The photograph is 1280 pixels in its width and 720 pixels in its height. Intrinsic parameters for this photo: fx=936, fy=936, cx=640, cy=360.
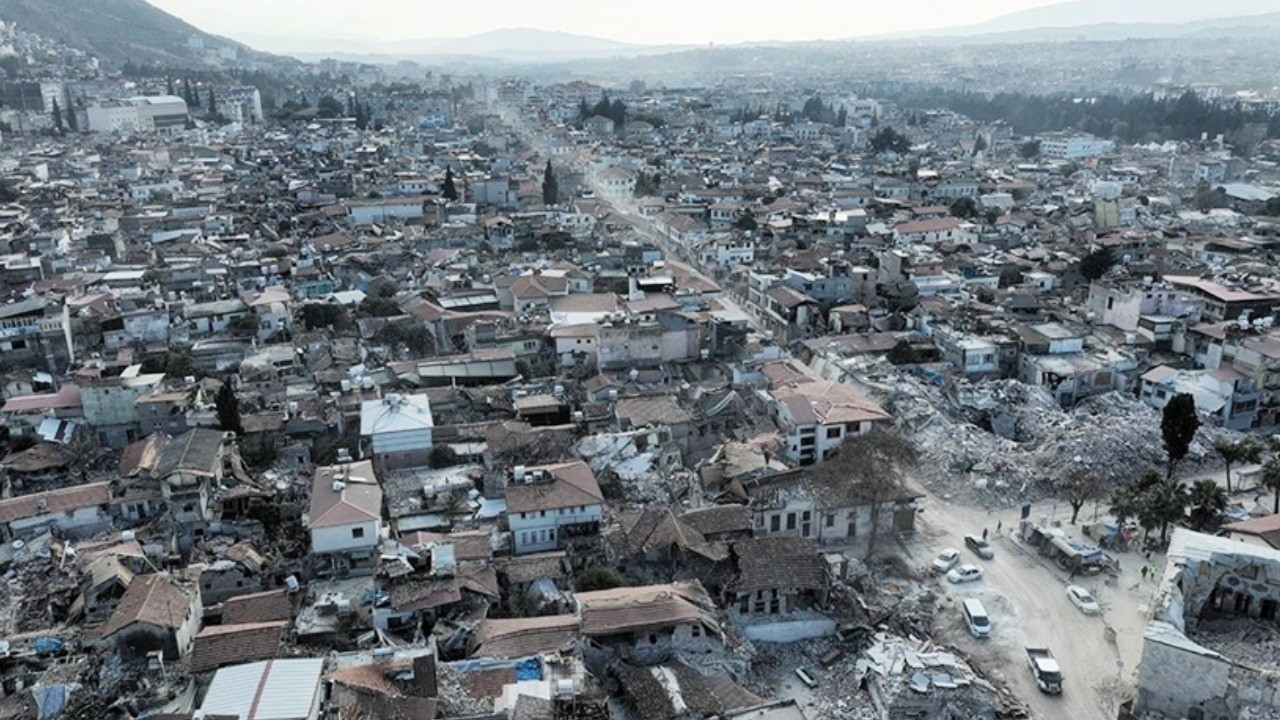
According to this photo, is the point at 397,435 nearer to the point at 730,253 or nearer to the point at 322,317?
the point at 322,317

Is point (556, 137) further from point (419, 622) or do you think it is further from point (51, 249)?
point (419, 622)

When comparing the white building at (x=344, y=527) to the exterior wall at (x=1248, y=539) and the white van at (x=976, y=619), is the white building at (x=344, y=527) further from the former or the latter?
the exterior wall at (x=1248, y=539)

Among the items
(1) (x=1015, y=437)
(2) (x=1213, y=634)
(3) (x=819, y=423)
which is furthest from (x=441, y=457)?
(2) (x=1213, y=634)

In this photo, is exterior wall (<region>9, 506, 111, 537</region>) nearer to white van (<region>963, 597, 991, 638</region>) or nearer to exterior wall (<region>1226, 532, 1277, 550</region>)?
white van (<region>963, 597, 991, 638</region>)

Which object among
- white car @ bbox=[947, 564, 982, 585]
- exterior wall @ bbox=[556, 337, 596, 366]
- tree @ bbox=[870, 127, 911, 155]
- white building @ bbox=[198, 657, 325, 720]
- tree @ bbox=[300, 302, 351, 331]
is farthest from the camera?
tree @ bbox=[870, 127, 911, 155]

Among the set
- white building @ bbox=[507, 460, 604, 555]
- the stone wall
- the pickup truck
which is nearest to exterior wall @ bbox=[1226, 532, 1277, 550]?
the stone wall

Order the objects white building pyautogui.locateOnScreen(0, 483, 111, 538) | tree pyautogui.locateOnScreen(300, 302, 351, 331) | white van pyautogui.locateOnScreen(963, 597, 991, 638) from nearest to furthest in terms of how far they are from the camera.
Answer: white van pyautogui.locateOnScreen(963, 597, 991, 638), white building pyautogui.locateOnScreen(0, 483, 111, 538), tree pyautogui.locateOnScreen(300, 302, 351, 331)

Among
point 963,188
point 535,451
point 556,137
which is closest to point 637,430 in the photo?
point 535,451

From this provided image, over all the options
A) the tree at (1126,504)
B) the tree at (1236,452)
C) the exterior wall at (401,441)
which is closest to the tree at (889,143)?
the tree at (1236,452)
